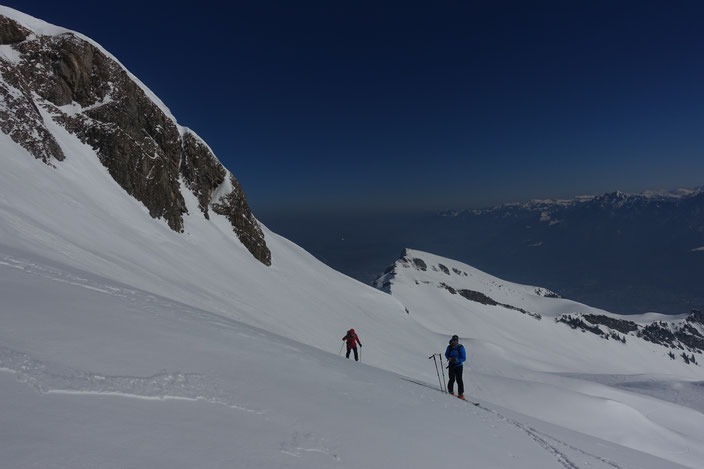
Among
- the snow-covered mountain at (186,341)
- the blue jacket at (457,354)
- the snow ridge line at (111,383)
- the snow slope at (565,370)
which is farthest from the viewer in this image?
the snow slope at (565,370)

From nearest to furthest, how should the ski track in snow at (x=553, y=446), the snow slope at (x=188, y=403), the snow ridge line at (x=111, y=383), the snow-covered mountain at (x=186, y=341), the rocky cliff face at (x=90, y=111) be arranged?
1. the snow slope at (x=188, y=403)
2. the snow ridge line at (x=111, y=383)
3. the snow-covered mountain at (x=186, y=341)
4. the ski track in snow at (x=553, y=446)
5. the rocky cliff face at (x=90, y=111)

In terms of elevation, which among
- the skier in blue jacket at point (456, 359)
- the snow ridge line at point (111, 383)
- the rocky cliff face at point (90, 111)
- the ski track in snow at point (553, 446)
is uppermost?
the rocky cliff face at point (90, 111)

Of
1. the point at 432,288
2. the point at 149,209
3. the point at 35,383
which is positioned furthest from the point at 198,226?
the point at 432,288

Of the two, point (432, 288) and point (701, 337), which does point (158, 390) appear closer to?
point (432, 288)

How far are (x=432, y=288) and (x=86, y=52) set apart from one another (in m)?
113

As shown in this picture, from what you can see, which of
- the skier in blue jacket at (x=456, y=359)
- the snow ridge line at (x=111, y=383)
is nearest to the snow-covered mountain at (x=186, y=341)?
the snow ridge line at (x=111, y=383)

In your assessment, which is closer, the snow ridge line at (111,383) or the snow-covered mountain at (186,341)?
the snow ridge line at (111,383)

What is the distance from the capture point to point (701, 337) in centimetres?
16600

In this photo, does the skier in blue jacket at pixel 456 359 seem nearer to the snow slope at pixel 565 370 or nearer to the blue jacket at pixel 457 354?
the blue jacket at pixel 457 354

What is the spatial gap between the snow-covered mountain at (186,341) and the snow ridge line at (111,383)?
31 mm

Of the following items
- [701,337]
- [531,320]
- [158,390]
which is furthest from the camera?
[701,337]

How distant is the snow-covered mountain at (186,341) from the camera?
4.20m

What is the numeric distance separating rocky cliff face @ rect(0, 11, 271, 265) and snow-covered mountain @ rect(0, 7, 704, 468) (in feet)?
0.54

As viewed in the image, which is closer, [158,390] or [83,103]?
[158,390]
